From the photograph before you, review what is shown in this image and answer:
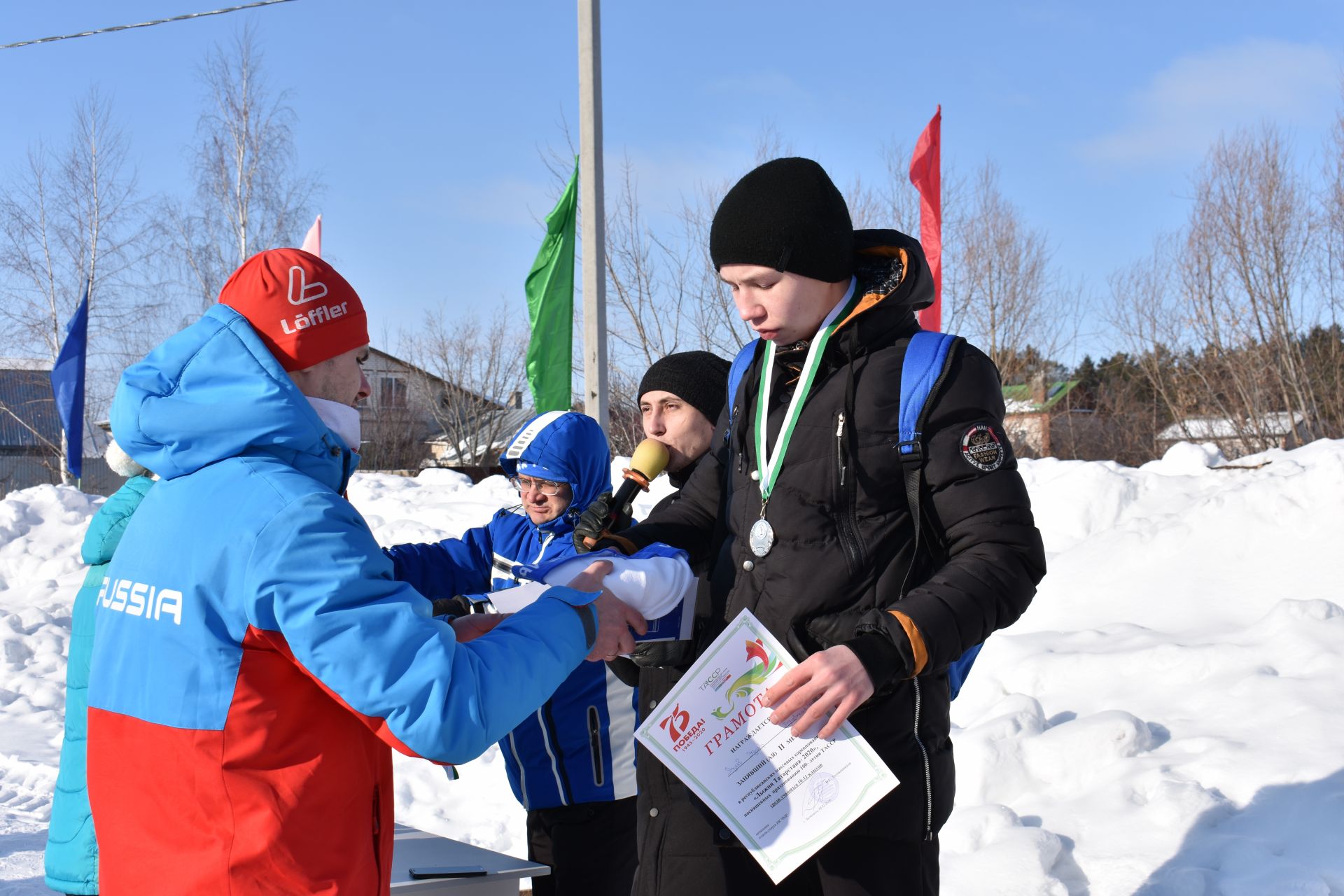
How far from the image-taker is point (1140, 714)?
16.9 ft

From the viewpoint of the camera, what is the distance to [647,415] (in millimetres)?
4031

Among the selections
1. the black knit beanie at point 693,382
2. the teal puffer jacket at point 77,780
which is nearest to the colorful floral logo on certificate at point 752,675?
the teal puffer jacket at point 77,780

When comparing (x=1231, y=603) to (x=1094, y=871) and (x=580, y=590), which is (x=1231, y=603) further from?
(x=580, y=590)

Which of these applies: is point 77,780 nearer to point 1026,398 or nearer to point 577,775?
point 577,775

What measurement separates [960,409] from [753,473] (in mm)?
453

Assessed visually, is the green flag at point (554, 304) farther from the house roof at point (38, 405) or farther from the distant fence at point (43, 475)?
the distant fence at point (43, 475)

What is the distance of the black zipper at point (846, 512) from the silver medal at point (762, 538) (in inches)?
5.6

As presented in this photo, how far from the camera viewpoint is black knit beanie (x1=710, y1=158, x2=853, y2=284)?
2162mm

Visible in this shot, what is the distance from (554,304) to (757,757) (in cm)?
877

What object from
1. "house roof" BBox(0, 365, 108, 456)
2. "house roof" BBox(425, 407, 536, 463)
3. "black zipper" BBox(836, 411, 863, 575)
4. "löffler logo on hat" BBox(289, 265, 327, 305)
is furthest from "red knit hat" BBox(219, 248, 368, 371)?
"house roof" BBox(425, 407, 536, 463)

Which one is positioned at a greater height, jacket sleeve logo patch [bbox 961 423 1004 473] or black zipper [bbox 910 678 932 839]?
jacket sleeve logo patch [bbox 961 423 1004 473]

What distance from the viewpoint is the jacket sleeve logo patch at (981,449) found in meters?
2.00

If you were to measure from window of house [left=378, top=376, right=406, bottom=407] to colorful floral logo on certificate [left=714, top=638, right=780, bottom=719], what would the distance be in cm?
3610

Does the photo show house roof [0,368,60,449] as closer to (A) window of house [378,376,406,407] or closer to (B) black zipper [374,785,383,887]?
(A) window of house [378,376,406,407]
